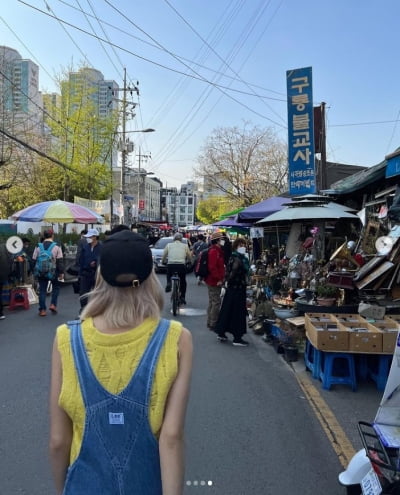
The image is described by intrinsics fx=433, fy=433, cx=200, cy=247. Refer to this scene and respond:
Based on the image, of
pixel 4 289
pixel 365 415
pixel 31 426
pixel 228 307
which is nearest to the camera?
pixel 31 426

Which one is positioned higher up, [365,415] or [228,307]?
[228,307]

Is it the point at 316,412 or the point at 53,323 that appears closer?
the point at 316,412

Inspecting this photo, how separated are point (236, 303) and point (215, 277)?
3.37 ft

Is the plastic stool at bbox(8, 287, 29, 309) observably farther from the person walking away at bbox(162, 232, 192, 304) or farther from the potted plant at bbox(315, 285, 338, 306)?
the potted plant at bbox(315, 285, 338, 306)

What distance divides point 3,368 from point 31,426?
79.1 inches

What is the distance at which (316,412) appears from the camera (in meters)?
4.45

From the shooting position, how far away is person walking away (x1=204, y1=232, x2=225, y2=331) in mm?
8258

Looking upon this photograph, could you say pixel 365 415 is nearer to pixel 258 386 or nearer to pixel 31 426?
pixel 258 386

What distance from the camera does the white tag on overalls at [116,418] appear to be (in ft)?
4.63

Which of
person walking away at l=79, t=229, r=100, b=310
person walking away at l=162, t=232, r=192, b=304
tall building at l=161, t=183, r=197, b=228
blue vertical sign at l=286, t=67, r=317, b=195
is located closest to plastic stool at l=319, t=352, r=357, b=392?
person walking away at l=79, t=229, r=100, b=310

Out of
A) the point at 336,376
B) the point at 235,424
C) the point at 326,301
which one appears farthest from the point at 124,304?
the point at 326,301

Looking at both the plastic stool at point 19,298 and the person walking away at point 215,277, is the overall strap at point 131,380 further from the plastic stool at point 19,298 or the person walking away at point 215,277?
the plastic stool at point 19,298

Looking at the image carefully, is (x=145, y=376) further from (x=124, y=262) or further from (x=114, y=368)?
(x=124, y=262)

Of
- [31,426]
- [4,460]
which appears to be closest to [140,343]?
[4,460]
